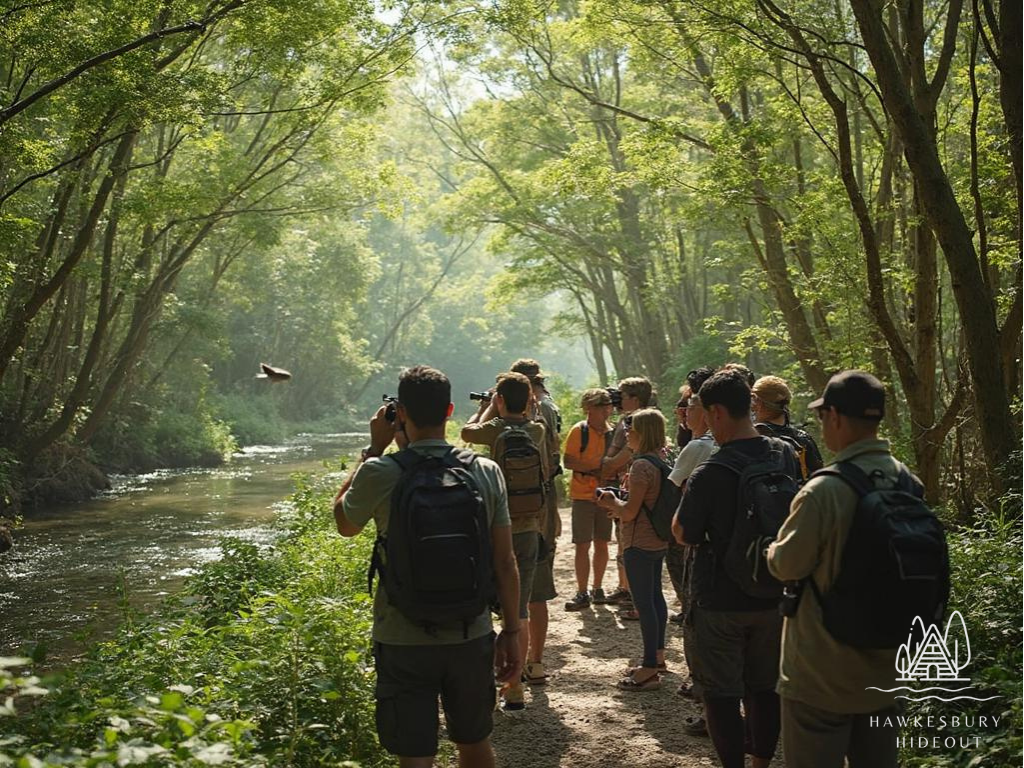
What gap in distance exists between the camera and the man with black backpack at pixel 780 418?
5.37 m

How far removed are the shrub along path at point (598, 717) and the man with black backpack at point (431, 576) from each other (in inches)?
66.1

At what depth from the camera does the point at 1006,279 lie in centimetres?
1141

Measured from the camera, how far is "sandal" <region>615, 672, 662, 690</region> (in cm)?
604

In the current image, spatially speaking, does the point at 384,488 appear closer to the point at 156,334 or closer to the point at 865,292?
the point at 865,292

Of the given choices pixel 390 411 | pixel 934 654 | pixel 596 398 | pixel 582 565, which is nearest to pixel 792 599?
pixel 934 654

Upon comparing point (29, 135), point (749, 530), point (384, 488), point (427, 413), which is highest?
point (29, 135)

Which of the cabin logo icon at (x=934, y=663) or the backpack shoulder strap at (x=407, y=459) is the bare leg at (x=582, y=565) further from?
the backpack shoulder strap at (x=407, y=459)

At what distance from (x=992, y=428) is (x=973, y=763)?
3.37 m

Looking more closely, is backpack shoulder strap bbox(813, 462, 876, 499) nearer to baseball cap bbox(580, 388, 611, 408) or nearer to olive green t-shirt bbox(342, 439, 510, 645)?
olive green t-shirt bbox(342, 439, 510, 645)

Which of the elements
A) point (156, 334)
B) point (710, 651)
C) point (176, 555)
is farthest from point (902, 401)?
point (156, 334)

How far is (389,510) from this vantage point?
11.4ft

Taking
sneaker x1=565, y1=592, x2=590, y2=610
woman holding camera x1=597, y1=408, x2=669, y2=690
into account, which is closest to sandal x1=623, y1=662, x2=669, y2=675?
woman holding camera x1=597, y1=408, x2=669, y2=690

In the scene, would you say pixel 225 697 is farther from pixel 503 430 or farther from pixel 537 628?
pixel 537 628

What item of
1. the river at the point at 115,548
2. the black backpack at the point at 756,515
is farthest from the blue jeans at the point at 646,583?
the river at the point at 115,548
